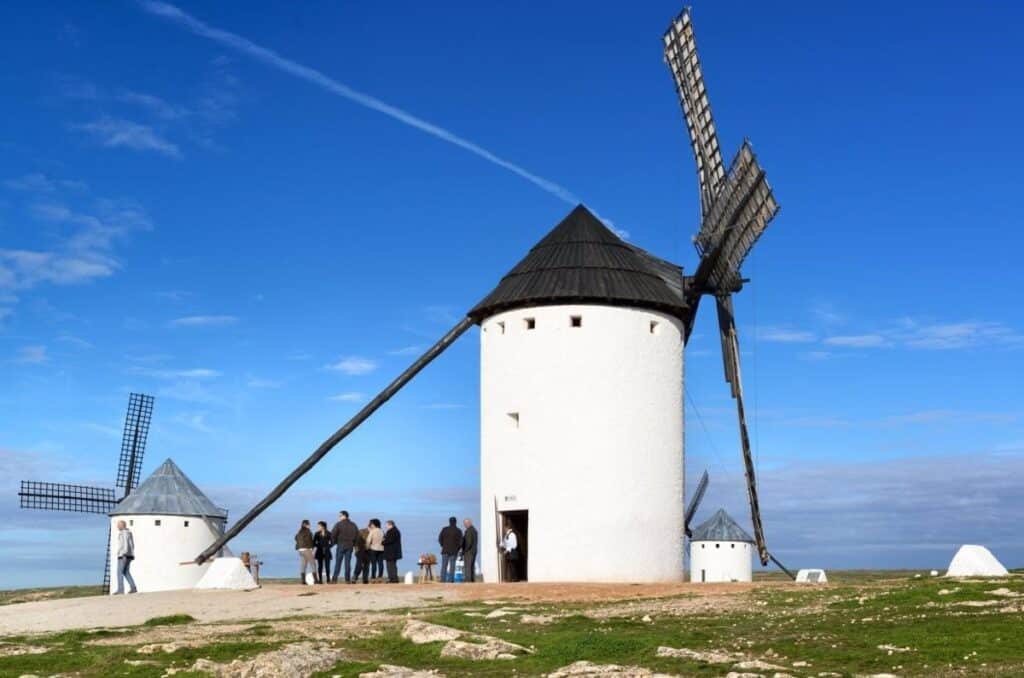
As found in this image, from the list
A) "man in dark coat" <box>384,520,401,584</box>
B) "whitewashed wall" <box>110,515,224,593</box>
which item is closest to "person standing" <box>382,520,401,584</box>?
"man in dark coat" <box>384,520,401,584</box>

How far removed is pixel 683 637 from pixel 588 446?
1332cm

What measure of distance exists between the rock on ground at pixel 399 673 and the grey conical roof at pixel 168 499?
36.4 metres

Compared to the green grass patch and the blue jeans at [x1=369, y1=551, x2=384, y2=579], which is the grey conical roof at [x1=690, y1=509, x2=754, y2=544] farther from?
the green grass patch

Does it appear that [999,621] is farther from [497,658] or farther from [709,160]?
[709,160]

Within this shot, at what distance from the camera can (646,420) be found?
1198 inches

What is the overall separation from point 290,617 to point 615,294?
12.8 meters

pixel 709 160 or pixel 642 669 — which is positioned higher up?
pixel 709 160

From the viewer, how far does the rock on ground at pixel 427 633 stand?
1700 centimetres

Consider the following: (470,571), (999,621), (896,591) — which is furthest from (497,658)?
(470,571)

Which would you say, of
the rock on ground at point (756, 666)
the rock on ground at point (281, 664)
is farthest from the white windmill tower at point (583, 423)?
the rock on ground at point (756, 666)

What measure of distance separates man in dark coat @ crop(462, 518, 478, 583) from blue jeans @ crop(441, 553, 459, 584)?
0.29m

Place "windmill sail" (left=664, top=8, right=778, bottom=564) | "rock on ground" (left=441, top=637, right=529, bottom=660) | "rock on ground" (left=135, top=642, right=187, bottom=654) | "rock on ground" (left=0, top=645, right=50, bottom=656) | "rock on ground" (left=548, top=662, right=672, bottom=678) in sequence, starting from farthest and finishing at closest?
"windmill sail" (left=664, top=8, right=778, bottom=564) < "rock on ground" (left=0, top=645, right=50, bottom=656) < "rock on ground" (left=135, top=642, right=187, bottom=654) < "rock on ground" (left=441, top=637, right=529, bottom=660) < "rock on ground" (left=548, top=662, right=672, bottom=678)

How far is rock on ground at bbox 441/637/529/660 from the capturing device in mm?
15500

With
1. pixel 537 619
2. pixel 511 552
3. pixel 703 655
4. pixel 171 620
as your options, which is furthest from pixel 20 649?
pixel 511 552
